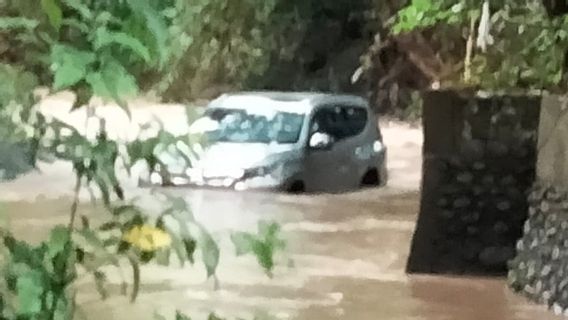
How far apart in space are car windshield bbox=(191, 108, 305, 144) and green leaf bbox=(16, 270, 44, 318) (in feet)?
1.00

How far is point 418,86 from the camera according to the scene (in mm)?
1126

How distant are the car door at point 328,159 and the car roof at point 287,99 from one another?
1cm

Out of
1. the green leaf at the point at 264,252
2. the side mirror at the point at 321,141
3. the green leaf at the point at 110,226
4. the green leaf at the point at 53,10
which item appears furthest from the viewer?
the side mirror at the point at 321,141

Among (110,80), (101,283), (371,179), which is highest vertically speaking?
(110,80)

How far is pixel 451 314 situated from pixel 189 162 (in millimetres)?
360

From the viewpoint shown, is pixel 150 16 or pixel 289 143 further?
pixel 289 143

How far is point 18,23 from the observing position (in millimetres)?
961

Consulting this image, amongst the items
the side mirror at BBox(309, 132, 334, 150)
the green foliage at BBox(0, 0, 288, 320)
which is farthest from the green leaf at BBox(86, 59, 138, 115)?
the side mirror at BBox(309, 132, 334, 150)

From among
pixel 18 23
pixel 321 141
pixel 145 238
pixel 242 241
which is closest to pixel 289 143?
pixel 321 141

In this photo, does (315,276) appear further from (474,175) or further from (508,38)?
(508,38)

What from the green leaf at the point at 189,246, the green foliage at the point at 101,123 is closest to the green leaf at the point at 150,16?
the green foliage at the point at 101,123

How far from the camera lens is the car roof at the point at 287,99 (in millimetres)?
1125

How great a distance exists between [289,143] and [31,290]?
382 millimetres

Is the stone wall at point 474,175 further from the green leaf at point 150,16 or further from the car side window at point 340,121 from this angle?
the green leaf at point 150,16
